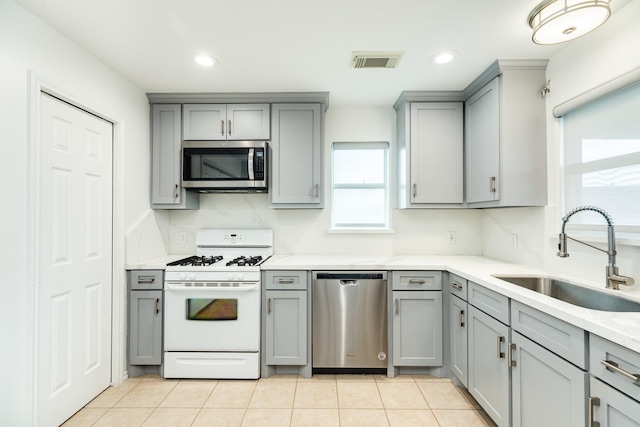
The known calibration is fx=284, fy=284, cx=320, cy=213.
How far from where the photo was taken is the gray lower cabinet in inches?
90.4

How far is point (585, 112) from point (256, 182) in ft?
7.91

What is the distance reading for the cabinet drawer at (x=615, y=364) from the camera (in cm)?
93

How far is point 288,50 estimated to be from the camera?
1.95 m

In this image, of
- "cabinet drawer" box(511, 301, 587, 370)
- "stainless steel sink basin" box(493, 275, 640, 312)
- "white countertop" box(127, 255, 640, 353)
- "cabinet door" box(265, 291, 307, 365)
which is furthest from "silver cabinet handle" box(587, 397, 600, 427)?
"cabinet door" box(265, 291, 307, 365)

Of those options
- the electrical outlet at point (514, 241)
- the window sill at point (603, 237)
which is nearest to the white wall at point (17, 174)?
the window sill at point (603, 237)

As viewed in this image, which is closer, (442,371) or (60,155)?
(60,155)

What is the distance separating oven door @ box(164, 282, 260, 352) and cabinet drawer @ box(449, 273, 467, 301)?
1.53 metres

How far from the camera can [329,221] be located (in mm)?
2967

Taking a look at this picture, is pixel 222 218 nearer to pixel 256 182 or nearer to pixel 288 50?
pixel 256 182

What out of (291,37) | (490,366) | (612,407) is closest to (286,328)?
(490,366)

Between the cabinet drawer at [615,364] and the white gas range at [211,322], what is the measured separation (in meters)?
1.94

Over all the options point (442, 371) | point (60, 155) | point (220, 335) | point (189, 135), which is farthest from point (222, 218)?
point (442, 371)

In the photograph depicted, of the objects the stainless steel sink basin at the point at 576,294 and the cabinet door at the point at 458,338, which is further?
the cabinet door at the point at 458,338

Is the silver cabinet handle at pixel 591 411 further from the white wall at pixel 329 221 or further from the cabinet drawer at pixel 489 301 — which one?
the white wall at pixel 329 221
